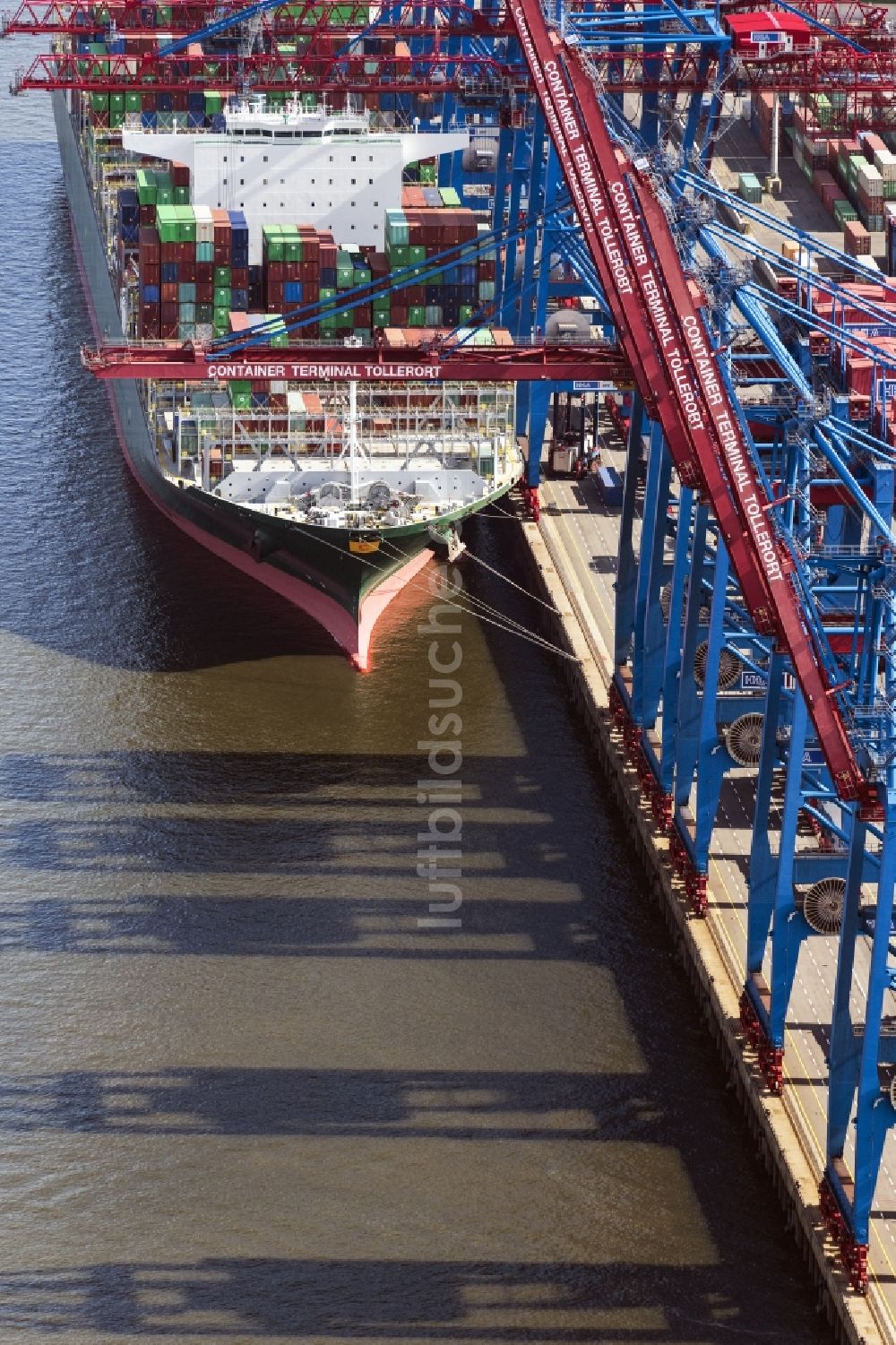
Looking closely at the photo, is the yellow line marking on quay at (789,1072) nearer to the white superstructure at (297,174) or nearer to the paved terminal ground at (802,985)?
the paved terminal ground at (802,985)

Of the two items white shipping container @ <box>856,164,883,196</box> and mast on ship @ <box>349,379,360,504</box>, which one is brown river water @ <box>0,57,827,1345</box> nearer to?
mast on ship @ <box>349,379,360,504</box>

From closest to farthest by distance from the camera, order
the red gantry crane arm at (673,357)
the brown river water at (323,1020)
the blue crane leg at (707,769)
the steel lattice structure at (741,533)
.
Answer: the steel lattice structure at (741,533) < the brown river water at (323,1020) < the red gantry crane arm at (673,357) < the blue crane leg at (707,769)

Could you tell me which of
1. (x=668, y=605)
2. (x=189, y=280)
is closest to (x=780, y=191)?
(x=189, y=280)

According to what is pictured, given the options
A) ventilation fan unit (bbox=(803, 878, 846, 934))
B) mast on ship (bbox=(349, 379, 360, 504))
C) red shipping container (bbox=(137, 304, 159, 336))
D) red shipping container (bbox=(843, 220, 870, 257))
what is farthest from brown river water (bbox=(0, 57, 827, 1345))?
red shipping container (bbox=(843, 220, 870, 257))

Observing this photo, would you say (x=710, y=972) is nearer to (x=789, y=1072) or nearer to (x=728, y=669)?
(x=789, y=1072)

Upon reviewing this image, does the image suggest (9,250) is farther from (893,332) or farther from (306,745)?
(893,332)

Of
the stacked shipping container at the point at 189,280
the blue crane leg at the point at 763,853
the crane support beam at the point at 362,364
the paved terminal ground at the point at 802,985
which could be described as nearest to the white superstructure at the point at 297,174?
the stacked shipping container at the point at 189,280

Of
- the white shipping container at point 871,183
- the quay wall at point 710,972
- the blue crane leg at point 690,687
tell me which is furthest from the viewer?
the white shipping container at point 871,183
